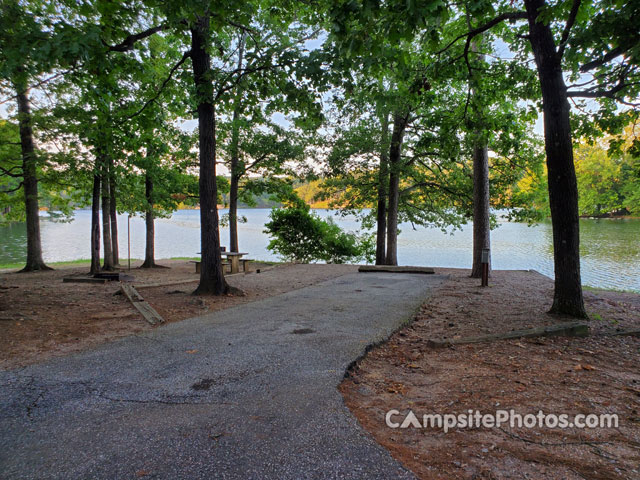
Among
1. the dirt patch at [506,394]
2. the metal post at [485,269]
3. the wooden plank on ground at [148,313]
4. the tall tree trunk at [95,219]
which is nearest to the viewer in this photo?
the dirt patch at [506,394]

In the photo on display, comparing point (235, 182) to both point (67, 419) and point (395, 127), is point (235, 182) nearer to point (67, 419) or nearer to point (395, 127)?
point (395, 127)

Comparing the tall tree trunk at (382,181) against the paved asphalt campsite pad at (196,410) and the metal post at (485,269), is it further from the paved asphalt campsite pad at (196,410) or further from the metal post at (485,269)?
the paved asphalt campsite pad at (196,410)

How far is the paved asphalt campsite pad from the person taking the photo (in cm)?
200

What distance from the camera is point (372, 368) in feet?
11.6

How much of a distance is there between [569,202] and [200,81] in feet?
24.1

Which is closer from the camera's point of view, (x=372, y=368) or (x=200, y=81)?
(x=372, y=368)

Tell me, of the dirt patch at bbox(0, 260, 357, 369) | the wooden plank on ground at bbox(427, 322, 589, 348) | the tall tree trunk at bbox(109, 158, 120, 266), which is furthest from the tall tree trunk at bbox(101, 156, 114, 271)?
the wooden plank on ground at bbox(427, 322, 589, 348)

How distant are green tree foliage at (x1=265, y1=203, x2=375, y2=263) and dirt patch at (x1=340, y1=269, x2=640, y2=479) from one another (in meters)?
14.7

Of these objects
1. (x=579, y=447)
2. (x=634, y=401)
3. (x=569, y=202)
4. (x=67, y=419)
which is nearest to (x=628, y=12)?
(x=569, y=202)

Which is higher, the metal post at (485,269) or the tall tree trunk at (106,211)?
the tall tree trunk at (106,211)

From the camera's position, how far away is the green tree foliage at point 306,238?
1962 centimetres

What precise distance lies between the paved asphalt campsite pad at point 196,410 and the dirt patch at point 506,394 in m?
0.26

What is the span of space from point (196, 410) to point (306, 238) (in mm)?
17428

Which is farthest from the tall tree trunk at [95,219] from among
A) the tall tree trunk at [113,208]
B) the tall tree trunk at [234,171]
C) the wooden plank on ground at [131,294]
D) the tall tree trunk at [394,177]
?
the tall tree trunk at [394,177]
